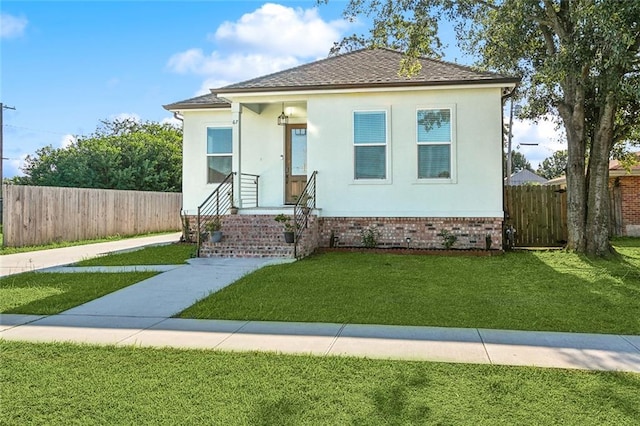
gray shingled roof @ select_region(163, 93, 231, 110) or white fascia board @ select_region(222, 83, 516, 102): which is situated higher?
gray shingled roof @ select_region(163, 93, 231, 110)

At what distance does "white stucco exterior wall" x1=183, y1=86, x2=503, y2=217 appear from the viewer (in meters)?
11.4

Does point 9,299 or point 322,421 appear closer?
point 322,421

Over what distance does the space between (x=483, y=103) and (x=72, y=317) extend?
10.0 meters

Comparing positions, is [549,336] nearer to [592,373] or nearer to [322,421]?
[592,373]

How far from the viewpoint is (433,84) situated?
11250 millimetres

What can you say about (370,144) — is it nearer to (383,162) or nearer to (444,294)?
(383,162)

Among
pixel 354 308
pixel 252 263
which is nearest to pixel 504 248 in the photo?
pixel 252 263

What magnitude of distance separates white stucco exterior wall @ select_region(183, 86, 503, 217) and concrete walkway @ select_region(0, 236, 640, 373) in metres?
6.58

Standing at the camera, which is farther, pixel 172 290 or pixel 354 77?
pixel 354 77

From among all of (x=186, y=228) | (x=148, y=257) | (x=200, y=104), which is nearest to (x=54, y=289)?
(x=148, y=257)

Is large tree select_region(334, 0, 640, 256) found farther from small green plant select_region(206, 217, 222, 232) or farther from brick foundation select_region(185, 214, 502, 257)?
small green plant select_region(206, 217, 222, 232)

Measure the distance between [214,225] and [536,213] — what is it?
9.44m

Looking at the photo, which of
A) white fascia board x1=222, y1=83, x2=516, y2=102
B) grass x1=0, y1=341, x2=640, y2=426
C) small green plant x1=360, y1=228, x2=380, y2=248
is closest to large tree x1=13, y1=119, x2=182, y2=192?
white fascia board x1=222, y1=83, x2=516, y2=102

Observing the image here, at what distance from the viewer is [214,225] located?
10.9 metres
